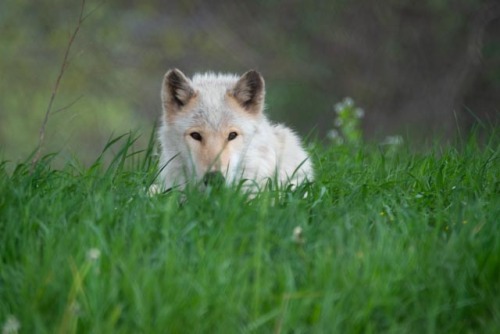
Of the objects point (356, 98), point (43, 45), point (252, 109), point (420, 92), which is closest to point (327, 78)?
point (356, 98)

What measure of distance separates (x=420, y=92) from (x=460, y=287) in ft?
39.0

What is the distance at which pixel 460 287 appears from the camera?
398 cm

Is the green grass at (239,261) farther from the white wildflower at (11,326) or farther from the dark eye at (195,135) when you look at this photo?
the dark eye at (195,135)

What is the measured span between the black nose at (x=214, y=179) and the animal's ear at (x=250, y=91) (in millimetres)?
1051

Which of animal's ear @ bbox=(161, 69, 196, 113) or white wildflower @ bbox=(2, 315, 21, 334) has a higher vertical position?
animal's ear @ bbox=(161, 69, 196, 113)

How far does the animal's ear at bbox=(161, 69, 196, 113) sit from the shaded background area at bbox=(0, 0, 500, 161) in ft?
27.9

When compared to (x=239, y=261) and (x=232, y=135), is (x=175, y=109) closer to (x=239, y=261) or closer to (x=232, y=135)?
(x=232, y=135)

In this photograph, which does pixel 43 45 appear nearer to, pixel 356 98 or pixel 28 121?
pixel 28 121

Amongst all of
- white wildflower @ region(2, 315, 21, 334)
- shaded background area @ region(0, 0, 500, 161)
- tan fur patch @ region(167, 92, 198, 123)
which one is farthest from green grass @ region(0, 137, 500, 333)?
shaded background area @ region(0, 0, 500, 161)

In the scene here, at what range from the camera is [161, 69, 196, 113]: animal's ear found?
20.7 feet

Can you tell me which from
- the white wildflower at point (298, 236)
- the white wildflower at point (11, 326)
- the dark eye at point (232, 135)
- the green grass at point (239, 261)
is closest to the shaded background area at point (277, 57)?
the dark eye at point (232, 135)

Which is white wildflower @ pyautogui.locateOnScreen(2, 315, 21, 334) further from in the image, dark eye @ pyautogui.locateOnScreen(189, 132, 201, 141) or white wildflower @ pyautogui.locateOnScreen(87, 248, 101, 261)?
dark eye @ pyautogui.locateOnScreen(189, 132, 201, 141)

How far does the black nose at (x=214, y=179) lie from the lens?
5312 mm

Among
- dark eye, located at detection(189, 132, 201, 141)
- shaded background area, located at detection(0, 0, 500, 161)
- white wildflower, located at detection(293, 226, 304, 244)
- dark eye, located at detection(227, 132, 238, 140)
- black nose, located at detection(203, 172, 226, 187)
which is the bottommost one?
white wildflower, located at detection(293, 226, 304, 244)
